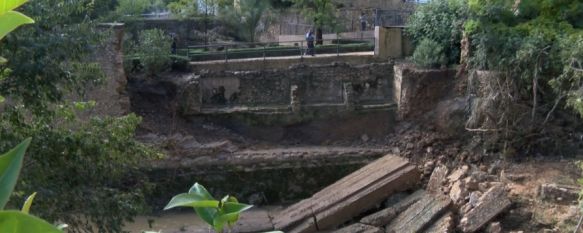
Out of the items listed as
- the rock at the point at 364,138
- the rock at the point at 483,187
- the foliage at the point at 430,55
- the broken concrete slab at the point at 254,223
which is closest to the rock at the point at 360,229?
the broken concrete slab at the point at 254,223

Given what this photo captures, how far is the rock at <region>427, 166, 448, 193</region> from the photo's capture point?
44.1 feet

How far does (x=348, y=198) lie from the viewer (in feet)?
44.0

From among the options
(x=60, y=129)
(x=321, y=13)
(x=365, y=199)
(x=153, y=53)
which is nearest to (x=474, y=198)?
(x=365, y=199)

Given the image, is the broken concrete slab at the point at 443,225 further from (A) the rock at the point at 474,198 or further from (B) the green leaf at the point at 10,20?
(B) the green leaf at the point at 10,20

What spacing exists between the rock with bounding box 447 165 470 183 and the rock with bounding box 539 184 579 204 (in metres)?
1.67

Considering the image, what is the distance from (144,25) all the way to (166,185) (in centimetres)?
1183

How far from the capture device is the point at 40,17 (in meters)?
7.21

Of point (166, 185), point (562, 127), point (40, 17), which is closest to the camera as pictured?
point (40, 17)

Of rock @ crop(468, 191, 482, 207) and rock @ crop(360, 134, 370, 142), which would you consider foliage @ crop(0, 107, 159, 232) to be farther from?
A: rock @ crop(360, 134, 370, 142)

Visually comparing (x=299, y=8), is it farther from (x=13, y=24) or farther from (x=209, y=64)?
(x=13, y=24)

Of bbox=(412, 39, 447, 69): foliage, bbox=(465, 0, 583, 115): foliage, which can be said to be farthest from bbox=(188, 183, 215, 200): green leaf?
bbox=(412, 39, 447, 69): foliage

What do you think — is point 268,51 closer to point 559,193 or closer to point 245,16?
point 245,16

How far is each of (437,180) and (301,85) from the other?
16.7 ft

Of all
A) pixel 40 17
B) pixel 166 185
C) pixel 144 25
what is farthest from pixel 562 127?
pixel 144 25
